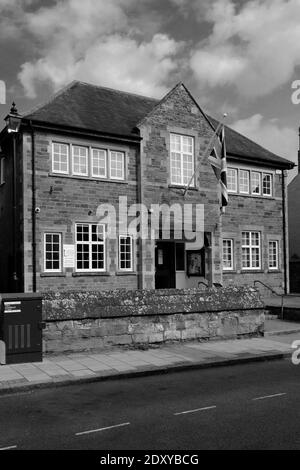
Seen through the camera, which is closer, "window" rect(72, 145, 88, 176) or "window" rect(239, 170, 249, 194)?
"window" rect(72, 145, 88, 176)

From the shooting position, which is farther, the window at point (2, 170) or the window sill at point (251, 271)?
the window sill at point (251, 271)

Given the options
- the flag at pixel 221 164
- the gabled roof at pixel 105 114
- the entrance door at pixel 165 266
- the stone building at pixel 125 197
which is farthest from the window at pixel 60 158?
the flag at pixel 221 164

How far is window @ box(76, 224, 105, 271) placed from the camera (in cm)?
1995

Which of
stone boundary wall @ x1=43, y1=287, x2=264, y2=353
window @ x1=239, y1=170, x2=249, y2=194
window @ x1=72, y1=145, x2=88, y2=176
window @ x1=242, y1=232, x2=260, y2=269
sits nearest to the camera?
stone boundary wall @ x1=43, y1=287, x2=264, y2=353

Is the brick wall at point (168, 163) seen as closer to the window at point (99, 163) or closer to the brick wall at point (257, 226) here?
the brick wall at point (257, 226)

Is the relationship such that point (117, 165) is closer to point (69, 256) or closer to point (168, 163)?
→ point (168, 163)

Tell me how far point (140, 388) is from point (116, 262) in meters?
12.6

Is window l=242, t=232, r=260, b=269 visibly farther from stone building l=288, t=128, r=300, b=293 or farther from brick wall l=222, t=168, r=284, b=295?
stone building l=288, t=128, r=300, b=293

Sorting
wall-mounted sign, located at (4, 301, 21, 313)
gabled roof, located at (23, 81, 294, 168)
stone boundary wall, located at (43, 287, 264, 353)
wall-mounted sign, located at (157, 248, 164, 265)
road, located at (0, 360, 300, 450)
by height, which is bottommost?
road, located at (0, 360, 300, 450)

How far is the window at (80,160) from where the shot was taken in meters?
20.1

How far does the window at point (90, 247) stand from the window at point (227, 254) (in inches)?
268

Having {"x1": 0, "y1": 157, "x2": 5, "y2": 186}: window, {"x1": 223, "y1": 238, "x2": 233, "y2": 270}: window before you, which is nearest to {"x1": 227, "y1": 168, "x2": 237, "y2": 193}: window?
{"x1": 223, "y1": 238, "x2": 233, "y2": 270}: window

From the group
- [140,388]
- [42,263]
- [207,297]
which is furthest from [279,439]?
[42,263]

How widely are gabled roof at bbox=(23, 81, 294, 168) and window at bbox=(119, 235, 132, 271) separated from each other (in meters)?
4.29
